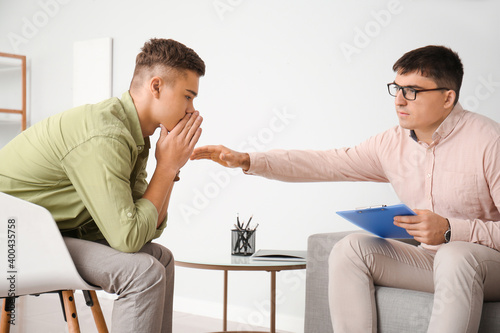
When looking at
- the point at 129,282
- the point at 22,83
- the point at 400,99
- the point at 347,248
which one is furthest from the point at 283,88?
the point at 22,83

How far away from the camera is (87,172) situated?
61.9 inches

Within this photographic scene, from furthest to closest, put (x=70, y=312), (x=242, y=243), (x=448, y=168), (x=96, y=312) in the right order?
(x=242, y=243), (x=448, y=168), (x=96, y=312), (x=70, y=312)

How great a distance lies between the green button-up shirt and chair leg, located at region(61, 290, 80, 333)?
20cm

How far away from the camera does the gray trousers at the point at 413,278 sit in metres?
1.63

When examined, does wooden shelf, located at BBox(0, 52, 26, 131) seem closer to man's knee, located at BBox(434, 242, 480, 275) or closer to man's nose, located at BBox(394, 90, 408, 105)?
man's nose, located at BBox(394, 90, 408, 105)

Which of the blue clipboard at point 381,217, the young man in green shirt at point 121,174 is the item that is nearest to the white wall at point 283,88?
the blue clipboard at point 381,217

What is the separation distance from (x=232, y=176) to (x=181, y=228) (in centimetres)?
53

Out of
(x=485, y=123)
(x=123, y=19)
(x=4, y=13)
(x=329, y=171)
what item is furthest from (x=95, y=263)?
(x=4, y=13)

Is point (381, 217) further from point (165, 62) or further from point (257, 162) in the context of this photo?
point (165, 62)

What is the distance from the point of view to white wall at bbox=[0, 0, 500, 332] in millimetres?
2809

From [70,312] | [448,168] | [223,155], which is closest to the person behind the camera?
[70,312]

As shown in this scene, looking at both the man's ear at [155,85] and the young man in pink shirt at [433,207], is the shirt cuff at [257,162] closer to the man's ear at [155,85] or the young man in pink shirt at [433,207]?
the young man in pink shirt at [433,207]

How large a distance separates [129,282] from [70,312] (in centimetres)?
25

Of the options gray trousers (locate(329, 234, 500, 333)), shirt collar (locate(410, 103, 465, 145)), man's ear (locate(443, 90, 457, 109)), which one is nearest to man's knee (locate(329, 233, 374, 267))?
gray trousers (locate(329, 234, 500, 333))
